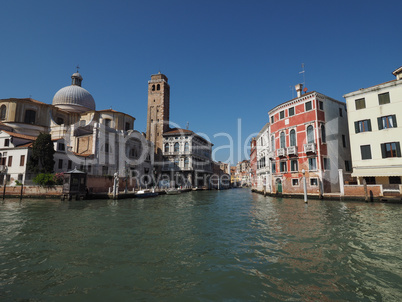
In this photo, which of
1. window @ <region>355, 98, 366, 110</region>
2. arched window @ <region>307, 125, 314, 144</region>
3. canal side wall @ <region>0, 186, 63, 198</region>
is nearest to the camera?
window @ <region>355, 98, 366, 110</region>

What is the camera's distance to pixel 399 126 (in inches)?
730

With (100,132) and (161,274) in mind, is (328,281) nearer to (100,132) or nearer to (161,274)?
(161,274)

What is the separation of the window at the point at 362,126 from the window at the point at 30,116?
43518 mm

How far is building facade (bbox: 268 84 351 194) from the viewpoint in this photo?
22.8 m

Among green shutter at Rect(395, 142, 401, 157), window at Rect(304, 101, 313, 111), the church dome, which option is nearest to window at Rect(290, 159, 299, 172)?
window at Rect(304, 101, 313, 111)

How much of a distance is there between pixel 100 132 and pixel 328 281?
35.3 meters

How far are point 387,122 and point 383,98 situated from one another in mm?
2129

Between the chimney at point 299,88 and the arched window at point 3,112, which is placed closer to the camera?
the chimney at point 299,88

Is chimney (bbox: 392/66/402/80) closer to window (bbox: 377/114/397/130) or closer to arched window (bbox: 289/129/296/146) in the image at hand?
window (bbox: 377/114/397/130)

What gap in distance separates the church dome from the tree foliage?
1808 cm

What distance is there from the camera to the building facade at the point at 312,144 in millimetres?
22812

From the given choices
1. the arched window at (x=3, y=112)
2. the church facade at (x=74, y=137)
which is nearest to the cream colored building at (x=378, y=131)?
the church facade at (x=74, y=137)


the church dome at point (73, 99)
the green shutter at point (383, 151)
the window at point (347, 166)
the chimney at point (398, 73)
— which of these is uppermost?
the church dome at point (73, 99)

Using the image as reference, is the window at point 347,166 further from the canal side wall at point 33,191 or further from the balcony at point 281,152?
the canal side wall at point 33,191
